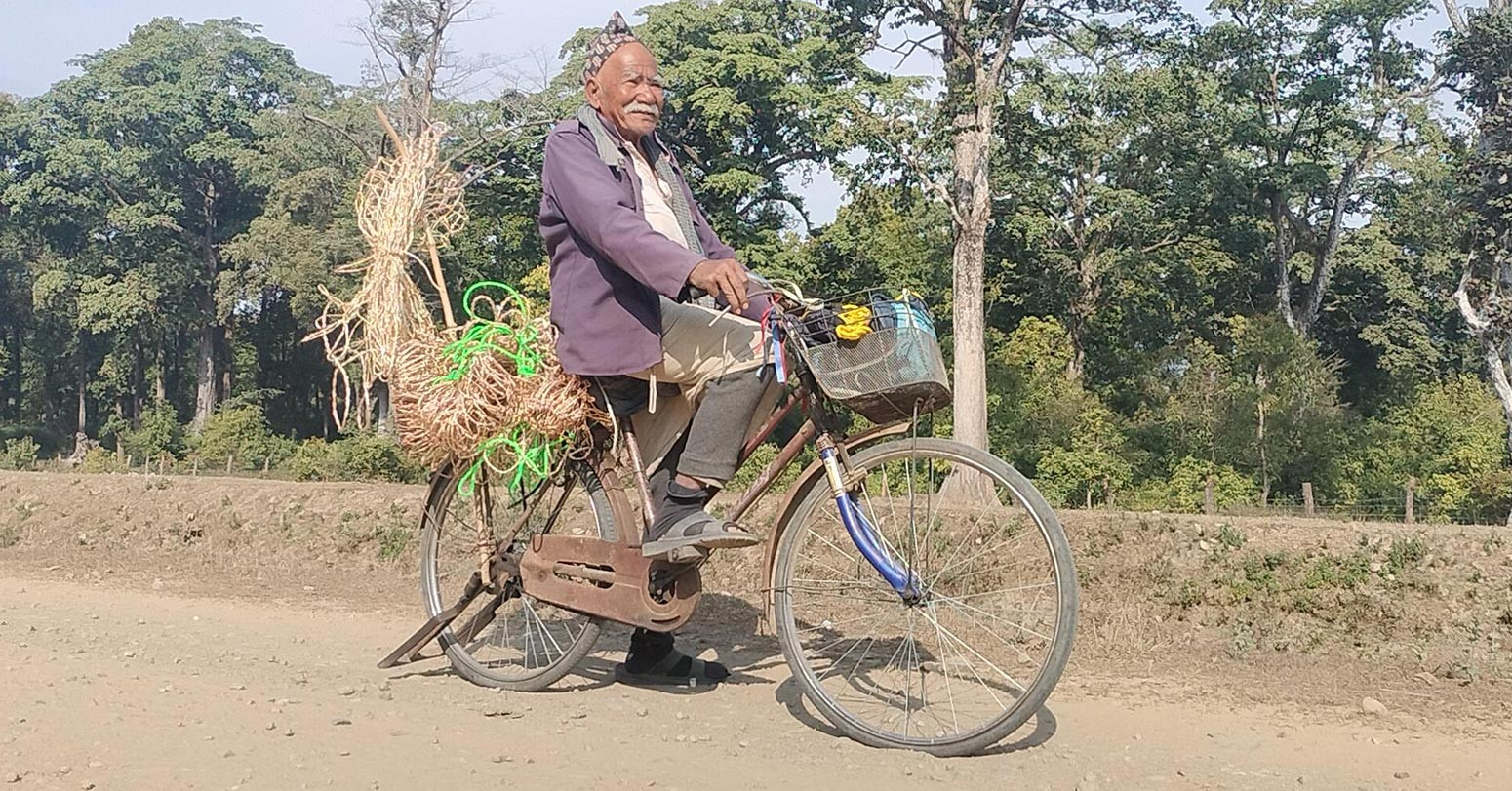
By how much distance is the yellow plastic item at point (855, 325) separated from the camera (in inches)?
153

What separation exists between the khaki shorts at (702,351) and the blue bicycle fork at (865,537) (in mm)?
354

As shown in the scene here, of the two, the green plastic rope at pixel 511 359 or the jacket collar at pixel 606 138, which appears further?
the green plastic rope at pixel 511 359

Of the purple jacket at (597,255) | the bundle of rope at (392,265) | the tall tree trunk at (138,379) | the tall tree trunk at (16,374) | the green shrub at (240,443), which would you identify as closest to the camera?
the purple jacket at (597,255)

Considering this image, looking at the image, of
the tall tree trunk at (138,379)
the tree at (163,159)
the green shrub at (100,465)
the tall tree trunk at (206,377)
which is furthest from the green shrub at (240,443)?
the tall tree trunk at (138,379)

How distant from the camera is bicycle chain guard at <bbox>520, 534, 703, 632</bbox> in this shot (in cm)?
437

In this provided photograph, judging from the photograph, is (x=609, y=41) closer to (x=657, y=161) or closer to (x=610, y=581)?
(x=657, y=161)

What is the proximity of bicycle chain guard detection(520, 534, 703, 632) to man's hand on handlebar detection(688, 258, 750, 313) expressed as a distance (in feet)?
3.41

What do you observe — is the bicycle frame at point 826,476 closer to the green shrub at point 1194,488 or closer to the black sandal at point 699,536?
the black sandal at point 699,536

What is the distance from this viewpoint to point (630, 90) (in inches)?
177

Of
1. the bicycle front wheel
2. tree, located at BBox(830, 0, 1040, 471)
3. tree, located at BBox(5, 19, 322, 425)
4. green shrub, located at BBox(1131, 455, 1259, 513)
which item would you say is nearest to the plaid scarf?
the bicycle front wheel

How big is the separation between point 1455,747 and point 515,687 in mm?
3255

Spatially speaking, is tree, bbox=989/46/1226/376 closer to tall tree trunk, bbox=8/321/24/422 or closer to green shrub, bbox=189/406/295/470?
green shrub, bbox=189/406/295/470

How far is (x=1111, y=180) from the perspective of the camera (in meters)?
31.3

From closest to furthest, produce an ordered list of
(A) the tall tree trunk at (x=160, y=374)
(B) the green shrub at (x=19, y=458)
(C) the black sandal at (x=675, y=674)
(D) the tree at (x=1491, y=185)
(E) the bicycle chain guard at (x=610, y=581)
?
(E) the bicycle chain guard at (x=610, y=581), (C) the black sandal at (x=675, y=674), (D) the tree at (x=1491, y=185), (B) the green shrub at (x=19, y=458), (A) the tall tree trunk at (x=160, y=374)
